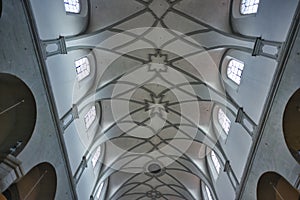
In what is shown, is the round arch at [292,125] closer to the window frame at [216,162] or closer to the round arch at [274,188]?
the round arch at [274,188]

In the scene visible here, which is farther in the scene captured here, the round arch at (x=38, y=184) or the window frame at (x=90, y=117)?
the window frame at (x=90, y=117)

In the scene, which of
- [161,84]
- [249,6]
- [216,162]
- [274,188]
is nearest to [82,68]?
[161,84]

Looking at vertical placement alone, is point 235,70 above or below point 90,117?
above

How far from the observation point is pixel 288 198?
9.12 meters

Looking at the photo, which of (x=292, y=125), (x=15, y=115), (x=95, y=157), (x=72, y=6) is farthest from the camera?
(x=95, y=157)

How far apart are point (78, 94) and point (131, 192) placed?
1078 centimetres

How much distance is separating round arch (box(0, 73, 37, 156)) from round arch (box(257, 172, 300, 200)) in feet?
25.8

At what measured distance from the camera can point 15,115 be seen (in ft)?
26.7

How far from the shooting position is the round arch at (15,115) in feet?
25.1

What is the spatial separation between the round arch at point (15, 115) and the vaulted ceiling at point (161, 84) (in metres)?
1.09

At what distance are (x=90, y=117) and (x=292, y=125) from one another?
920 centimetres

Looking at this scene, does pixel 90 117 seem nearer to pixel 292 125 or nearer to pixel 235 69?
pixel 235 69

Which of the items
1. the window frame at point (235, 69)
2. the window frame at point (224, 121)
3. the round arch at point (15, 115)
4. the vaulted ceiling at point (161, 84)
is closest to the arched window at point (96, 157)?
the vaulted ceiling at point (161, 84)

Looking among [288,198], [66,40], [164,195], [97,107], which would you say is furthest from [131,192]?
[66,40]
